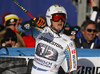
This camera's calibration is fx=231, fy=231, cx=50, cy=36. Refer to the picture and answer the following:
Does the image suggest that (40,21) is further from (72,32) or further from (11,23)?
(72,32)

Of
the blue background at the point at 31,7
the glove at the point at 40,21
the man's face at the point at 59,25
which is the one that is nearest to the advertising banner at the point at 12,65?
the glove at the point at 40,21

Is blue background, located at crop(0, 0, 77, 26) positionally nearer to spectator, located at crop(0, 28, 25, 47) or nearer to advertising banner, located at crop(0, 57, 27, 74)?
spectator, located at crop(0, 28, 25, 47)

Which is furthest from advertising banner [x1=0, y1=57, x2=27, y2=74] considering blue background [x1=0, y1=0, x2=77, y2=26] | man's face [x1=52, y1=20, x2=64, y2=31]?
blue background [x1=0, y1=0, x2=77, y2=26]

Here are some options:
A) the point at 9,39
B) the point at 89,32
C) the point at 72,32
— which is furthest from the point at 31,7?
the point at 89,32

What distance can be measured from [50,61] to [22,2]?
5.82m

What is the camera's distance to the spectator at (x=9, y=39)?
17.3ft

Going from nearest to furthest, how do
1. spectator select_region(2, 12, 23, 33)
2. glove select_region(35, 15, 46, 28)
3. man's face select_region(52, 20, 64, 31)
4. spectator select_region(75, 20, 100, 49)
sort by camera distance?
1. man's face select_region(52, 20, 64, 31)
2. glove select_region(35, 15, 46, 28)
3. spectator select_region(75, 20, 100, 49)
4. spectator select_region(2, 12, 23, 33)

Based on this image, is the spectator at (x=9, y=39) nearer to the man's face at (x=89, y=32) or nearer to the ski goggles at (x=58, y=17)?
the man's face at (x=89, y=32)

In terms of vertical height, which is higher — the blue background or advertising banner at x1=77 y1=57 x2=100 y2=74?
the blue background

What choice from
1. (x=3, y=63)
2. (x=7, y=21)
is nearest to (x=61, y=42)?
(x=3, y=63)

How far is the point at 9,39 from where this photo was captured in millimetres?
5328

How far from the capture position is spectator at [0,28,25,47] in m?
5.28

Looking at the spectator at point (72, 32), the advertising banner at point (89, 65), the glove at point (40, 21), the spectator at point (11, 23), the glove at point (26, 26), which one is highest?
the glove at point (40, 21)

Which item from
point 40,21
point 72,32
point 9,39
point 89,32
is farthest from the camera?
point 72,32
